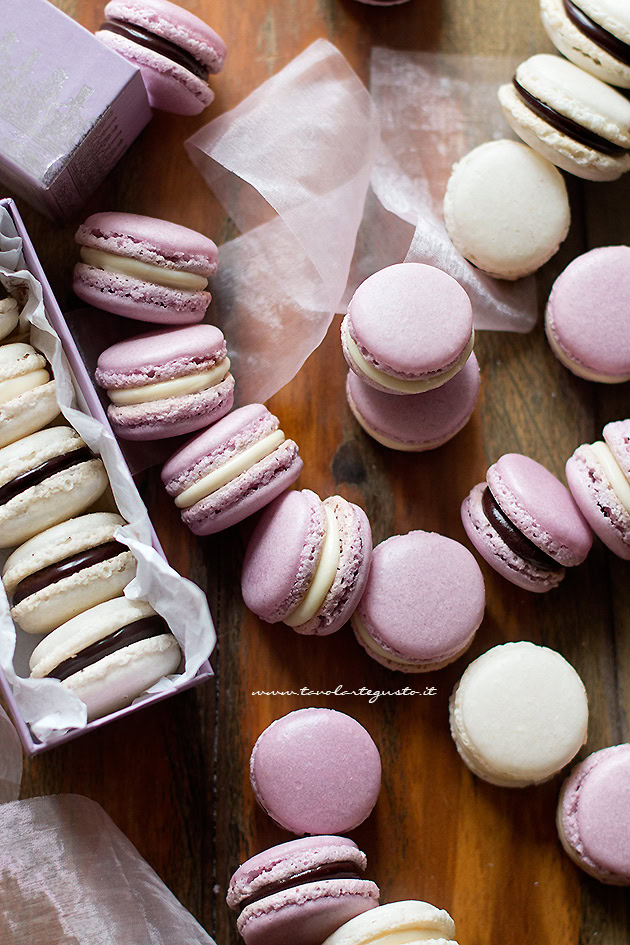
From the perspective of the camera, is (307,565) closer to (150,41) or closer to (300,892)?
(300,892)

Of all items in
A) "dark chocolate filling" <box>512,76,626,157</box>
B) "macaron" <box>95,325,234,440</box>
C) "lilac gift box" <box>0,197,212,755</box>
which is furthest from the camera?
"dark chocolate filling" <box>512,76,626,157</box>

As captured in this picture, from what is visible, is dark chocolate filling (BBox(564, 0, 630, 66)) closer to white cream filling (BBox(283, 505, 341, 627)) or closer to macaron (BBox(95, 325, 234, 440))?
macaron (BBox(95, 325, 234, 440))

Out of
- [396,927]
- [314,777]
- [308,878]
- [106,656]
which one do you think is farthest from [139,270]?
[396,927]

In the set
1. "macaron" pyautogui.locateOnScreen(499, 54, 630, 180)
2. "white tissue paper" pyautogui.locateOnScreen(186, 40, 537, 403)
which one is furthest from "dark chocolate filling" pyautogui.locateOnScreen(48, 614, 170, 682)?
"macaron" pyautogui.locateOnScreen(499, 54, 630, 180)

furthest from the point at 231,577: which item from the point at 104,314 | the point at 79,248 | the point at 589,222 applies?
the point at 589,222

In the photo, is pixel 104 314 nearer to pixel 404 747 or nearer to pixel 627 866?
pixel 404 747

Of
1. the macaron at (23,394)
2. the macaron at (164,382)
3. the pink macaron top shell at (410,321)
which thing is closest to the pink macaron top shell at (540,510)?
the pink macaron top shell at (410,321)
